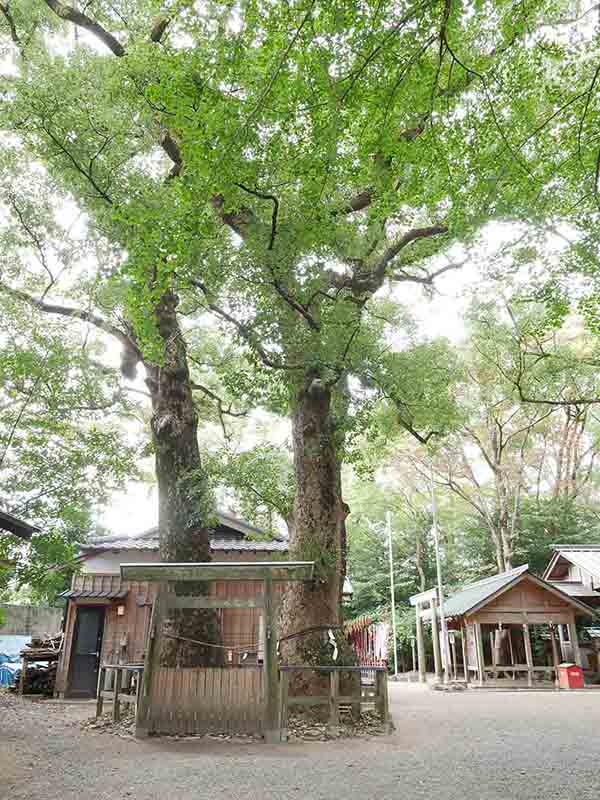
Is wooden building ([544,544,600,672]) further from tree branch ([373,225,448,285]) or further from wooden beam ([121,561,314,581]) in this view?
wooden beam ([121,561,314,581])

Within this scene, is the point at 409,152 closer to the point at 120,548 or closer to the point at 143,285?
the point at 143,285

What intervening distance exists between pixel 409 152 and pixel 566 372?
13416 millimetres

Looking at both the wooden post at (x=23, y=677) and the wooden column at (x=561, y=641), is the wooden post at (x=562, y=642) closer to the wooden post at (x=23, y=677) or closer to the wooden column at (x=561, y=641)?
the wooden column at (x=561, y=641)

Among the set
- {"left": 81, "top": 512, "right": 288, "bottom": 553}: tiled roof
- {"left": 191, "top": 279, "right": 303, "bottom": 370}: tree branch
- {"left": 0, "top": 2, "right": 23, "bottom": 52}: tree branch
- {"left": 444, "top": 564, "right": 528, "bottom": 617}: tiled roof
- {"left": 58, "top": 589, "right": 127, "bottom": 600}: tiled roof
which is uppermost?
{"left": 0, "top": 2, "right": 23, "bottom": 52}: tree branch

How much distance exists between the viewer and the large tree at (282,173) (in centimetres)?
557

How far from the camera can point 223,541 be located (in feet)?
48.1

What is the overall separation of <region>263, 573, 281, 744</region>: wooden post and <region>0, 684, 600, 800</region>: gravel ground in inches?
9.2

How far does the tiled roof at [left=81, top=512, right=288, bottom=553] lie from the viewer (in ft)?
45.5

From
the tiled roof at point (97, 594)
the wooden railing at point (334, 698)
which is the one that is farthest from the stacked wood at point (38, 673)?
the wooden railing at point (334, 698)

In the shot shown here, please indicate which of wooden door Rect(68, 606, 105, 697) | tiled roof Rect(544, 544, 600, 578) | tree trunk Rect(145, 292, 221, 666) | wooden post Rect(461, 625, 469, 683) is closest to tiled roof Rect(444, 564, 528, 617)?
wooden post Rect(461, 625, 469, 683)

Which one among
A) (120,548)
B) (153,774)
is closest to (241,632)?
(120,548)

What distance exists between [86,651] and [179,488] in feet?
20.5

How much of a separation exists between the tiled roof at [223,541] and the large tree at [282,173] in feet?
14.4

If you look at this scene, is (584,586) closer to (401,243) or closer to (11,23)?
(401,243)
